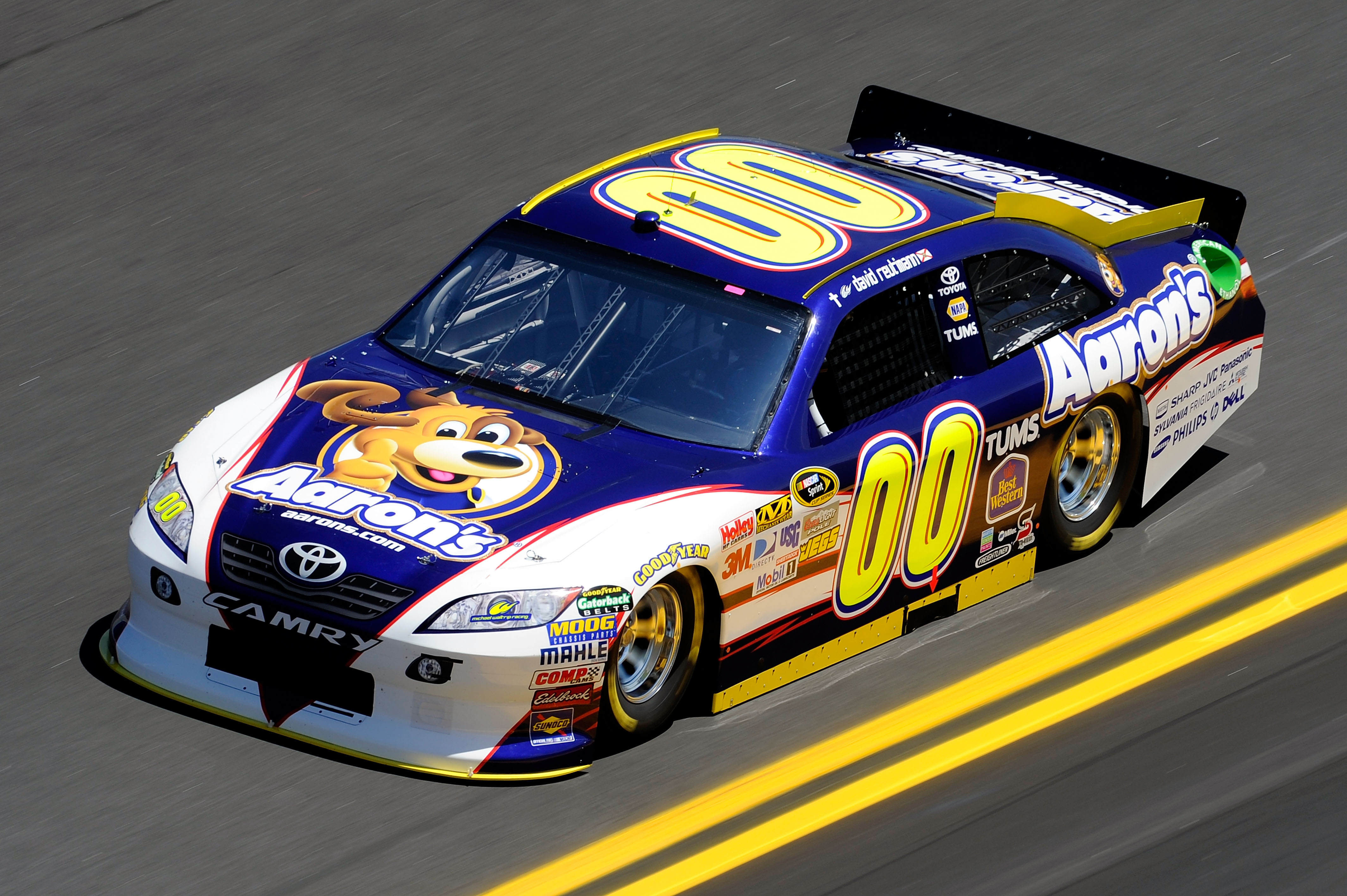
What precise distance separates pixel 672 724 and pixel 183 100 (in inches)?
268

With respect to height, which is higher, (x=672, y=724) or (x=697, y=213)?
(x=697, y=213)

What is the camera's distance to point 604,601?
6.35 metres

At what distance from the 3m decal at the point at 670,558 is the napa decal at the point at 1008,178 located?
2975 millimetres

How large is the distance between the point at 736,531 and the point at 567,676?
31.9 inches

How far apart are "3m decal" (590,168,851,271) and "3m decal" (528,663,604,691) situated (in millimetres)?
1840

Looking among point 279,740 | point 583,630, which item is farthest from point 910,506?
point 279,740

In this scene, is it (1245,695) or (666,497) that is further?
(1245,695)

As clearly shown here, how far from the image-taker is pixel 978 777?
6.73m

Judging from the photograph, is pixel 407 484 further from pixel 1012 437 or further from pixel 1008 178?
pixel 1008 178

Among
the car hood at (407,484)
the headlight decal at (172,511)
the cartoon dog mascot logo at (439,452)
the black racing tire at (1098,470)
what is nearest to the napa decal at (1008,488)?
the black racing tire at (1098,470)

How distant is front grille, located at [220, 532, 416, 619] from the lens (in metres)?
6.23

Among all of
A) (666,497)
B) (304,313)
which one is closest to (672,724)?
(666,497)

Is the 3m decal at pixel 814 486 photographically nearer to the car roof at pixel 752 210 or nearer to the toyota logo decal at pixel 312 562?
the car roof at pixel 752 210

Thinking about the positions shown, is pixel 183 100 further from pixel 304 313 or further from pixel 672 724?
pixel 672 724
